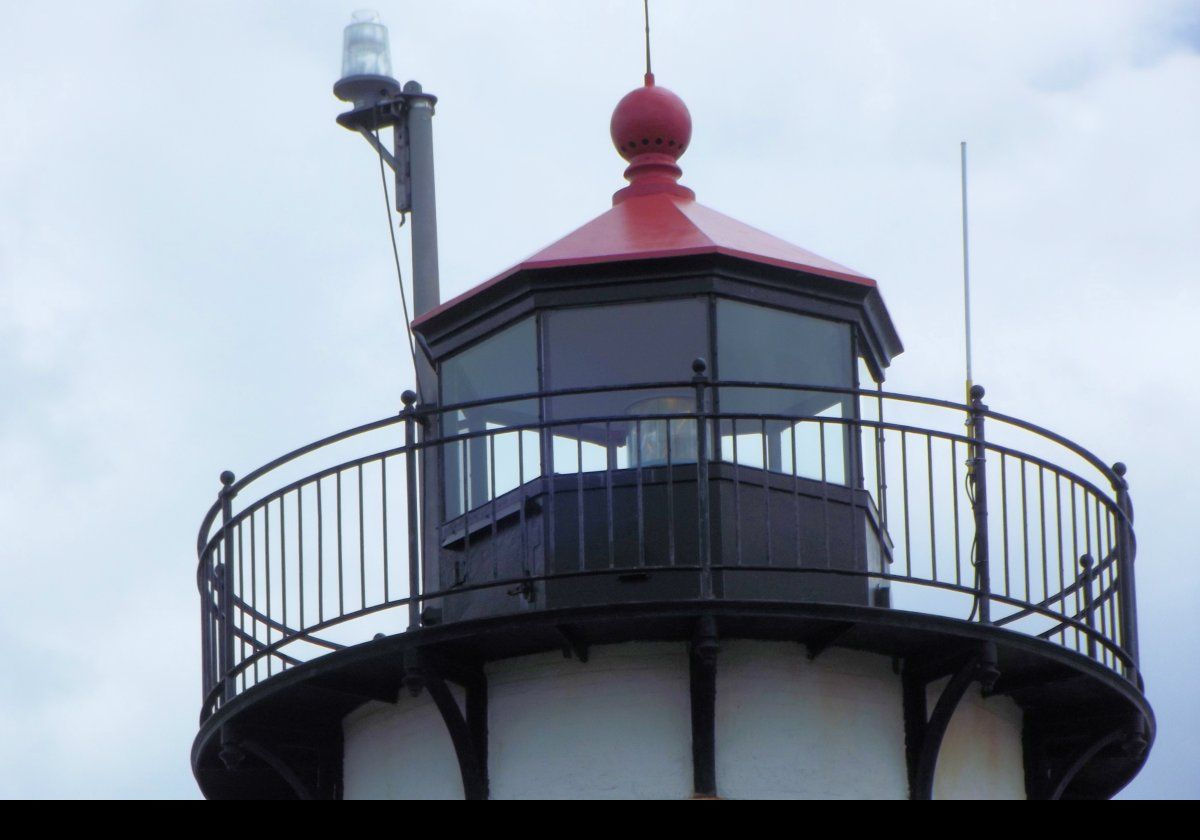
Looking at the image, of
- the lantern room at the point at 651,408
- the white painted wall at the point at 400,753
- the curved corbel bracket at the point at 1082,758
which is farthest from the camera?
the curved corbel bracket at the point at 1082,758

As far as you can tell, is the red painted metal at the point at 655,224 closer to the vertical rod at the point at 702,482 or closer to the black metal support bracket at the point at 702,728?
the vertical rod at the point at 702,482

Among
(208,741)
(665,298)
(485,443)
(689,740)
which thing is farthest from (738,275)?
(208,741)

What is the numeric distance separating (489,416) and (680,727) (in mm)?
2194

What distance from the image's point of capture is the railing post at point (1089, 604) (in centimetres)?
1250

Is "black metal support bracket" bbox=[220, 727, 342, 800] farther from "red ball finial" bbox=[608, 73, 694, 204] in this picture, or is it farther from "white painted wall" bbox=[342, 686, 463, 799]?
"red ball finial" bbox=[608, 73, 694, 204]

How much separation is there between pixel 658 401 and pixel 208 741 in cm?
306

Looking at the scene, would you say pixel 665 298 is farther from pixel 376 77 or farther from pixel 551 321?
pixel 376 77

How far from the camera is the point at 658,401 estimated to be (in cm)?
1280

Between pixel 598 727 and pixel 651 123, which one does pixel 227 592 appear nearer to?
pixel 598 727

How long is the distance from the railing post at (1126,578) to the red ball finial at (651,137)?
10.4ft

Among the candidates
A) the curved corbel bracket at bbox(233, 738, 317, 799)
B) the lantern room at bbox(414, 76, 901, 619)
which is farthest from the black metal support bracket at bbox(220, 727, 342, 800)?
the lantern room at bbox(414, 76, 901, 619)

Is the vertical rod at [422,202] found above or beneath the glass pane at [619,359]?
above

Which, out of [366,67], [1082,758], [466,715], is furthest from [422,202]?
[1082,758]

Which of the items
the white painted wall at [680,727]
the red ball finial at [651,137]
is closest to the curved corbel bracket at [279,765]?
the white painted wall at [680,727]
